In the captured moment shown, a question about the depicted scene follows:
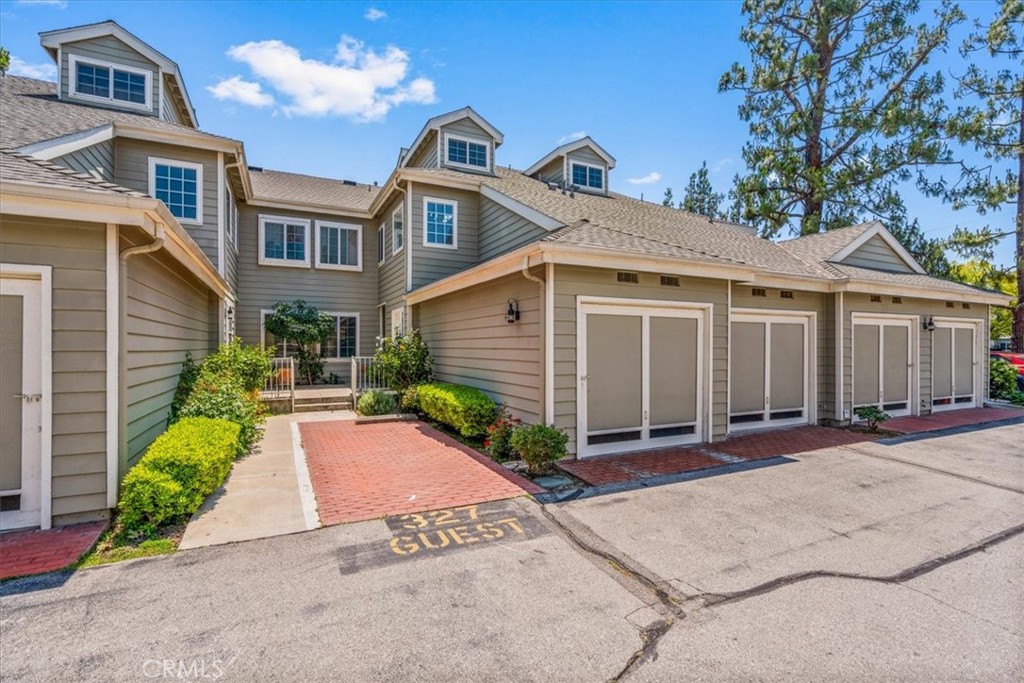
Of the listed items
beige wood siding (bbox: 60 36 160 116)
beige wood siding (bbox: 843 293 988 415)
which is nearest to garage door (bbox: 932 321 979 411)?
beige wood siding (bbox: 843 293 988 415)

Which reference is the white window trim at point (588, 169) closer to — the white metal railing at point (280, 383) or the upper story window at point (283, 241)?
the upper story window at point (283, 241)

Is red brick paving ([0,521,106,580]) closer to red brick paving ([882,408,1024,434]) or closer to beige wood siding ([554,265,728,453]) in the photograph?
beige wood siding ([554,265,728,453])

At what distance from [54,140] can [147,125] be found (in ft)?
9.23

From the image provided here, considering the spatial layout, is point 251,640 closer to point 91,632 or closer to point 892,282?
point 91,632

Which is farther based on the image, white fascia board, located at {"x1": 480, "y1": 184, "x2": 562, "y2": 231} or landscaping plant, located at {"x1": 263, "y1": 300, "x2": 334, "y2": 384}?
landscaping plant, located at {"x1": 263, "y1": 300, "x2": 334, "y2": 384}

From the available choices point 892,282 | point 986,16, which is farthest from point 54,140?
point 986,16

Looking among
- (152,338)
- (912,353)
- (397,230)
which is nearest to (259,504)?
(152,338)

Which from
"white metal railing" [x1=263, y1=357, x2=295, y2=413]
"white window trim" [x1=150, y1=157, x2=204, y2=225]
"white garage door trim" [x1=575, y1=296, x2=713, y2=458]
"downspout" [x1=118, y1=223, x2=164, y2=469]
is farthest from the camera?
"white metal railing" [x1=263, y1=357, x2=295, y2=413]

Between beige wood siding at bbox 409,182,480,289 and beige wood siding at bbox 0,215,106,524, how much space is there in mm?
8010

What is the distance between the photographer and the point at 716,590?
3318 mm

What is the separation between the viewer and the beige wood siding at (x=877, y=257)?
12.0m

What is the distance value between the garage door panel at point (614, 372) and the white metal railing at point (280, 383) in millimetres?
7630

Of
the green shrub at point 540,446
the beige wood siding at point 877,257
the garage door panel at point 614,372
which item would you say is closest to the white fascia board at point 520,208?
the garage door panel at point 614,372

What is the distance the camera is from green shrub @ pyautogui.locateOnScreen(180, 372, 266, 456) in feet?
22.6
